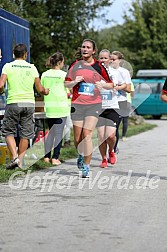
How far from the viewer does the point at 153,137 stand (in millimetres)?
20594

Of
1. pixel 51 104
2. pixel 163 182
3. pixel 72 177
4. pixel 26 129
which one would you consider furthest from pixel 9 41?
pixel 163 182

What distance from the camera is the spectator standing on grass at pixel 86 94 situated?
10.6 m

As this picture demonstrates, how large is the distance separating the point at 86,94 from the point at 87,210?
3281 millimetres

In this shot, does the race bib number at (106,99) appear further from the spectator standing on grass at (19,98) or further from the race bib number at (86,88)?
the race bib number at (86,88)

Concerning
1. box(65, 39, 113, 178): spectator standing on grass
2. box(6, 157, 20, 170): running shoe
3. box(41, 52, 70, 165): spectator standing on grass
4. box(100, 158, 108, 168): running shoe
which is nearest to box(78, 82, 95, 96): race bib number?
box(65, 39, 113, 178): spectator standing on grass

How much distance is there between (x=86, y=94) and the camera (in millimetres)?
10695

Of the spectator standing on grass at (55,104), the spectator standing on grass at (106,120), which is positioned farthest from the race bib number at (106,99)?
the spectator standing on grass at (55,104)

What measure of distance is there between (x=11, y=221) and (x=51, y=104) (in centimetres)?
579

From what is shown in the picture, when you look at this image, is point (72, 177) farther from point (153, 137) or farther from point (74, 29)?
point (74, 29)

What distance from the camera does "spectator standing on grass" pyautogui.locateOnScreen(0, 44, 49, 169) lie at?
10.8 meters

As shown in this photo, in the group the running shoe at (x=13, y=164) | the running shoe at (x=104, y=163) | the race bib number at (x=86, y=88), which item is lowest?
the running shoe at (x=104, y=163)

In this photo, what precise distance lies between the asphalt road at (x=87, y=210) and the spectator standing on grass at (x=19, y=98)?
59cm

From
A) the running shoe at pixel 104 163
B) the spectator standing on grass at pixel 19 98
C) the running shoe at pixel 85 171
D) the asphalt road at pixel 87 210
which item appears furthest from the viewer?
the running shoe at pixel 104 163

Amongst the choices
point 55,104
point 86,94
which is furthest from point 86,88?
point 55,104
